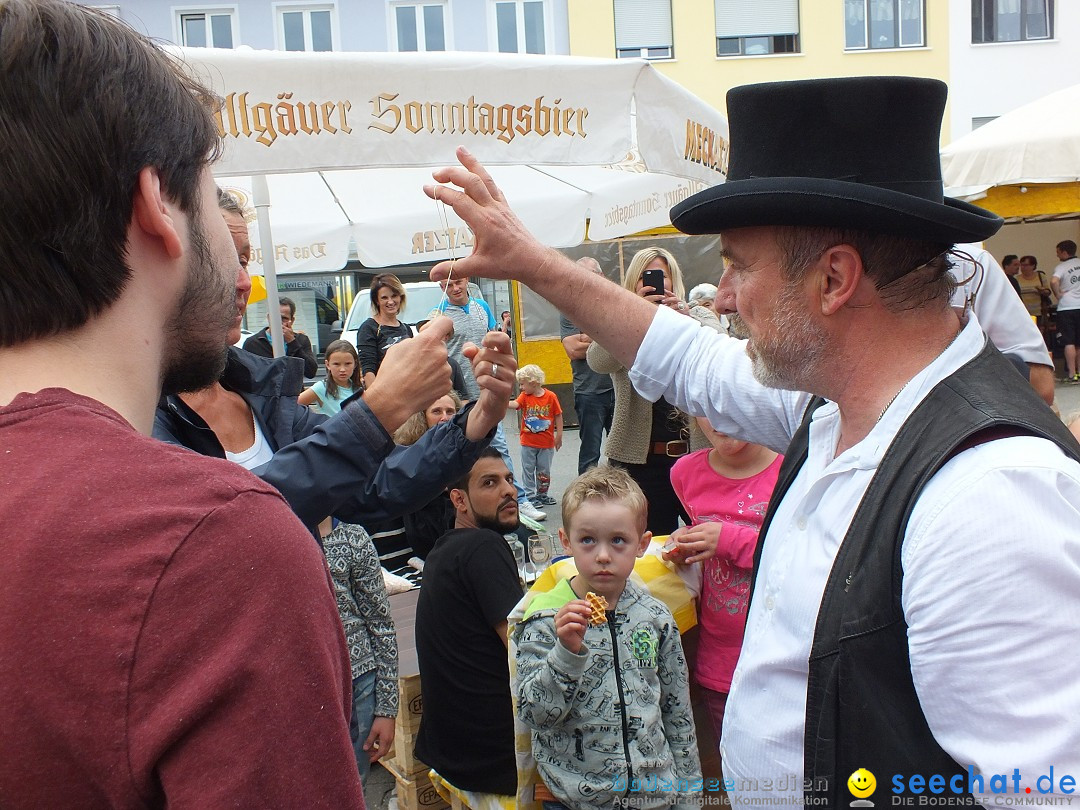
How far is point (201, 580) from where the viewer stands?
2.19ft

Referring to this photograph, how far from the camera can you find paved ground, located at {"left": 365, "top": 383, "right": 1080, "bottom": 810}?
12.4ft

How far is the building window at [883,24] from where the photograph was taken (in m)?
17.4

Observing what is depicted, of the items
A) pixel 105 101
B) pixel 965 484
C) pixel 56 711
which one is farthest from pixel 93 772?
pixel 965 484

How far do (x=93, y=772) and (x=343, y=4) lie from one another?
18.9 metres

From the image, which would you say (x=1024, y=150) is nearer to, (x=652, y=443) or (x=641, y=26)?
(x=652, y=443)

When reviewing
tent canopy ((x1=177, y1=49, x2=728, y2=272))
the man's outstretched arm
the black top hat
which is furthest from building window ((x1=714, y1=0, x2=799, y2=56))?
the black top hat

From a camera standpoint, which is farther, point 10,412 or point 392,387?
point 392,387

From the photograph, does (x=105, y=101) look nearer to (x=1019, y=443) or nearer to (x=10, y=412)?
(x=10, y=412)

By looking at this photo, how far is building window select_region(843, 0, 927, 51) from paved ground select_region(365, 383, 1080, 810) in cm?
857

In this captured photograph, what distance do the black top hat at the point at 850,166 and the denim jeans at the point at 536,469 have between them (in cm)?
652

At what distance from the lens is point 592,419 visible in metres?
7.81

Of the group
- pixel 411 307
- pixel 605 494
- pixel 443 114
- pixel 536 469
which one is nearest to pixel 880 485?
pixel 605 494

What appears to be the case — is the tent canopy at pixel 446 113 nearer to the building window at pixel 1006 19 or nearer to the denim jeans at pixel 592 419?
the denim jeans at pixel 592 419

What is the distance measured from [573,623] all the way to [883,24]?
18672 millimetres
